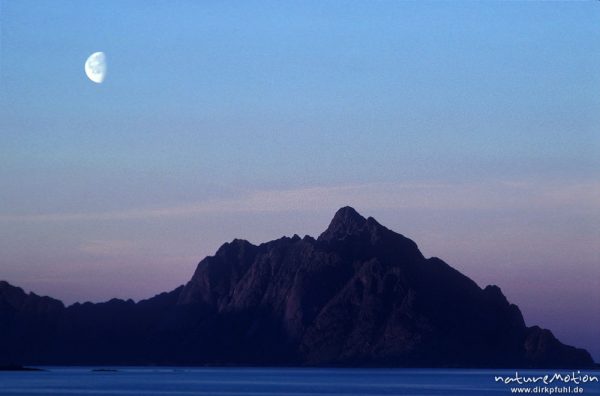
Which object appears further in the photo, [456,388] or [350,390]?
[456,388]

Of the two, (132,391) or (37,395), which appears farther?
(132,391)

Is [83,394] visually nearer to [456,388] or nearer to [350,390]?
[350,390]

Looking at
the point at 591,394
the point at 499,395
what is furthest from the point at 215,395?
the point at 591,394

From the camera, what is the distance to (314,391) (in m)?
175

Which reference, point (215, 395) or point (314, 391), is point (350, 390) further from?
point (215, 395)

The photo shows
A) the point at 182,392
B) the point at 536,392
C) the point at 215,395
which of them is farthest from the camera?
the point at 182,392

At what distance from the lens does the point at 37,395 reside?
6102 inches

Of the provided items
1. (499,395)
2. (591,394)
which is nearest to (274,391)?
(499,395)

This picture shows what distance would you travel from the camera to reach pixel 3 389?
565ft

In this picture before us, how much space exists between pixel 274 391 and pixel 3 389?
1560 inches

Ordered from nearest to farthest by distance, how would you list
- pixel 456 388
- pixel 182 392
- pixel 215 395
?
pixel 215 395 → pixel 182 392 → pixel 456 388

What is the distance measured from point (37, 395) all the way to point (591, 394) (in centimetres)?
7270

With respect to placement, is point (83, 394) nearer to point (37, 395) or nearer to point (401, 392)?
point (37, 395)

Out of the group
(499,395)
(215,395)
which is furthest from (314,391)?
(499,395)
